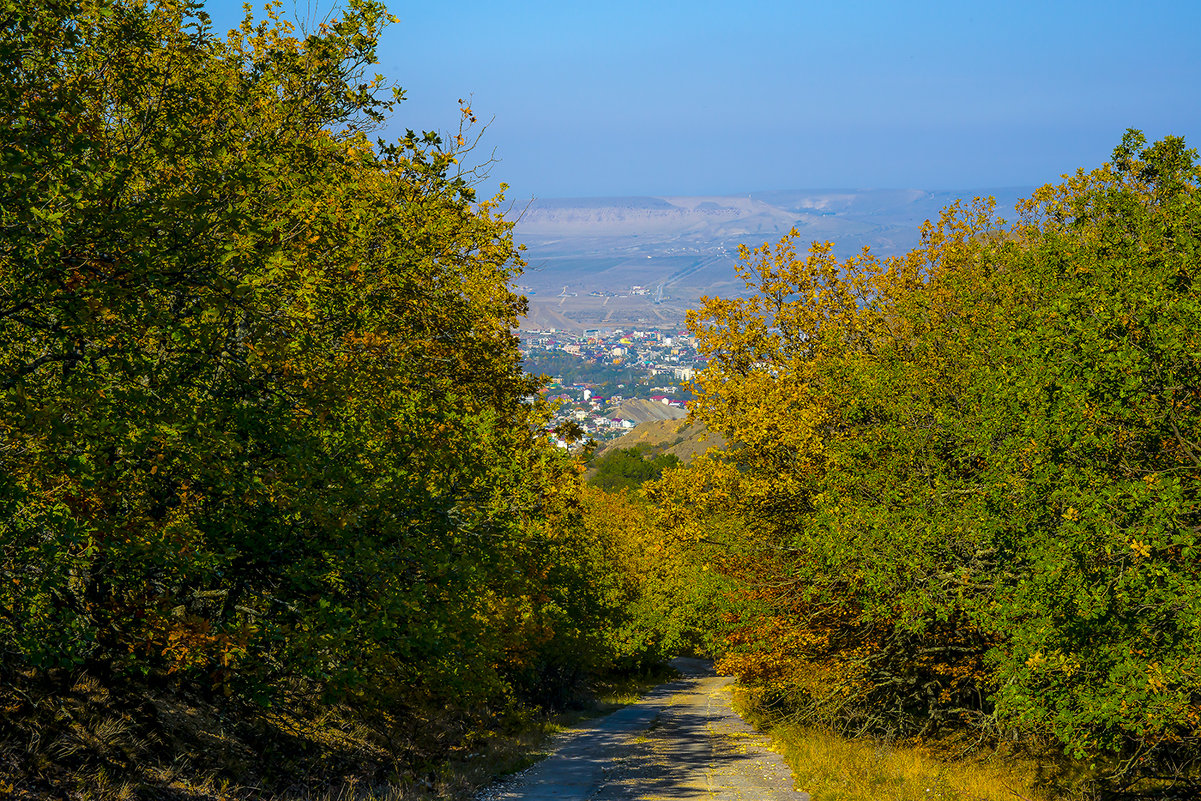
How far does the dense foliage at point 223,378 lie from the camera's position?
9.43 meters

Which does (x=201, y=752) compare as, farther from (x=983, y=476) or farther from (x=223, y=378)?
(x=983, y=476)

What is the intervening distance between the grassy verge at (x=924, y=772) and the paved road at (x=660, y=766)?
0.78 m

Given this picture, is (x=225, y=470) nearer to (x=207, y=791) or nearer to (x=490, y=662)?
(x=207, y=791)

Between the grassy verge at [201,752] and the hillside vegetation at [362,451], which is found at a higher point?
the hillside vegetation at [362,451]

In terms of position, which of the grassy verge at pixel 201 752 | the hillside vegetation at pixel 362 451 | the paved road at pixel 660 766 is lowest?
the paved road at pixel 660 766

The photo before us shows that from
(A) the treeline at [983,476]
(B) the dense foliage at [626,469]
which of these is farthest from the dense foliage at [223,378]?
(B) the dense foliage at [626,469]

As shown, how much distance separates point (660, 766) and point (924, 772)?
294 inches

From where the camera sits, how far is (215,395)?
11961 millimetres

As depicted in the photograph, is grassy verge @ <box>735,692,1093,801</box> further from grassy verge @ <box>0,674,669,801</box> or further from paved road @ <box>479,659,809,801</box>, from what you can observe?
grassy verge @ <box>0,674,669,801</box>

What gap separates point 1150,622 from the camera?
14.1 m

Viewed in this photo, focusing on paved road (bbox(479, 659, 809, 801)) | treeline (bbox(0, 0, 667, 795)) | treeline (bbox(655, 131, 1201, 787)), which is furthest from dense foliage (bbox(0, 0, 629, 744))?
treeline (bbox(655, 131, 1201, 787))

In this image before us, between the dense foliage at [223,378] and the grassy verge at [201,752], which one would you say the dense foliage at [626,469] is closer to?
the grassy verge at [201,752]

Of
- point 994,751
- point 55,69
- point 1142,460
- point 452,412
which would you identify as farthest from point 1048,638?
point 55,69

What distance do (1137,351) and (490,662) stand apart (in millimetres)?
17499
